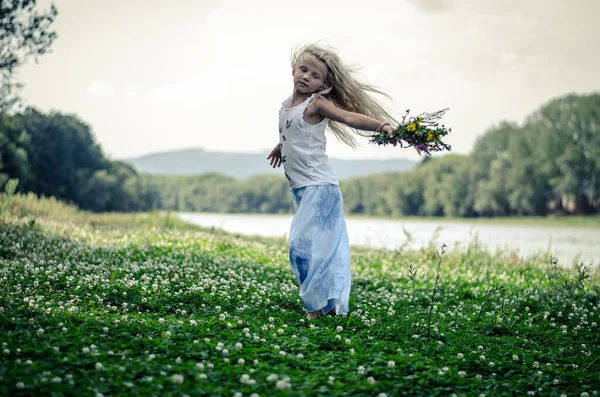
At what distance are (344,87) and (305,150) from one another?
1034mm

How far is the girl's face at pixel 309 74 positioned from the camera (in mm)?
6559

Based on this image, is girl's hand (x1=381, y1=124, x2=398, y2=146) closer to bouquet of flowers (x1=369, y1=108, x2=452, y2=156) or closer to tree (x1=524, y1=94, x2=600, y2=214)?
bouquet of flowers (x1=369, y1=108, x2=452, y2=156)

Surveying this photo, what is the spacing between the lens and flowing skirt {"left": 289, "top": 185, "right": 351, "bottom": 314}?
6281 mm

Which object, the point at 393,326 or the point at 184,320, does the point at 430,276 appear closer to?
the point at 393,326

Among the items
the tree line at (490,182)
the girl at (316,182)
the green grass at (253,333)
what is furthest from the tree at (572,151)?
the girl at (316,182)

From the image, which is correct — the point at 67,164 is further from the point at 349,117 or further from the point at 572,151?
the point at 572,151

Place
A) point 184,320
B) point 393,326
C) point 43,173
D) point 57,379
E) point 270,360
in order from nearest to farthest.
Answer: point 57,379
point 270,360
point 184,320
point 393,326
point 43,173

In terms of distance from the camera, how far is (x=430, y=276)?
11.4 meters

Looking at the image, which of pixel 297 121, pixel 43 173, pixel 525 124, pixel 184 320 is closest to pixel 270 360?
pixel 184 320

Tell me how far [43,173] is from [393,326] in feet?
143

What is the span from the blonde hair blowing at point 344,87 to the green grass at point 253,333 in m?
2.14

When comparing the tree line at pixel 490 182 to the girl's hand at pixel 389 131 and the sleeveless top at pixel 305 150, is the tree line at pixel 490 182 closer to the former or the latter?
the sleeveless top at pixel 305 150

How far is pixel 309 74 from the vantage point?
655 centimetres

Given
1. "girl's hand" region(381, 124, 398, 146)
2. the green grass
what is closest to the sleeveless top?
"girl's hand" region(381, 124, 398, 146)
